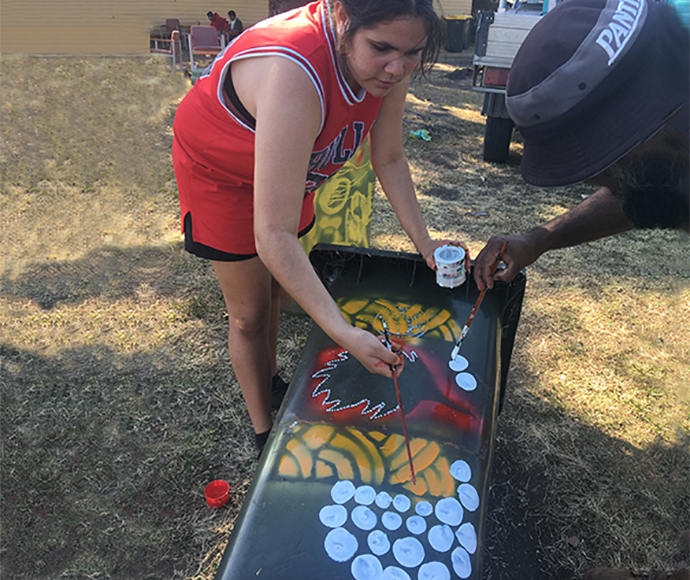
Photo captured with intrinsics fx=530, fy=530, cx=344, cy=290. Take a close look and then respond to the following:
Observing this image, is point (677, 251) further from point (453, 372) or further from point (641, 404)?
point (453, 372)

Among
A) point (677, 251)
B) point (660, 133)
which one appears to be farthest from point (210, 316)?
point (677, 251)

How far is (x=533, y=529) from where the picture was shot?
1821 millimetres

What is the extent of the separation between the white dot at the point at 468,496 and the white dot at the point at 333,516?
0.86ft

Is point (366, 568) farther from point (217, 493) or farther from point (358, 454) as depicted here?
point (217, 493)

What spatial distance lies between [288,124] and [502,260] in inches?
33.8

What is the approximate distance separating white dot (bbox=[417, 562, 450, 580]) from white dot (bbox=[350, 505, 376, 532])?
13 centimetres

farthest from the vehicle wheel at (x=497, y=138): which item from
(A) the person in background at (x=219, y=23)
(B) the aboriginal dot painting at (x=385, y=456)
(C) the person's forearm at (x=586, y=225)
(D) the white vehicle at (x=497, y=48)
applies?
(A) the person in background at (x=219, y=23)

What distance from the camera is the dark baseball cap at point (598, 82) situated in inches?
39.2

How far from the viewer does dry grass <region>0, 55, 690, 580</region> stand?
1.80m

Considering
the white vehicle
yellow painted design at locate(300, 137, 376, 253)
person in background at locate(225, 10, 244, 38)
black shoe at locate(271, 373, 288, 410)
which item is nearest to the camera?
black shoe at locate(271, 373, 288, 410)

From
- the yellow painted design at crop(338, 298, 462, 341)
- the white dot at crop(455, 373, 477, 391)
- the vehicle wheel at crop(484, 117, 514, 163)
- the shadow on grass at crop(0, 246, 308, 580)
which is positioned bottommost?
the shadow on grass at crop(0, 246, 308, 580)

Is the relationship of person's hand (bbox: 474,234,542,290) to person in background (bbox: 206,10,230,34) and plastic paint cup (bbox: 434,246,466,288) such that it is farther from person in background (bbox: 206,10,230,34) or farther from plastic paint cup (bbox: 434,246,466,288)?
person in background (bbox: 206,10,230,34)

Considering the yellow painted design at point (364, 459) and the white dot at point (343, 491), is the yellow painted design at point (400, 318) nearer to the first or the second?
the yellow painted design at point (364, 459)

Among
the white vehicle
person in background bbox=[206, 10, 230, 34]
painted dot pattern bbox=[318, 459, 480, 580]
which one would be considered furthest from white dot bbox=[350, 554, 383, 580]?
person in background bbox=[206, 10, 230, 34]
